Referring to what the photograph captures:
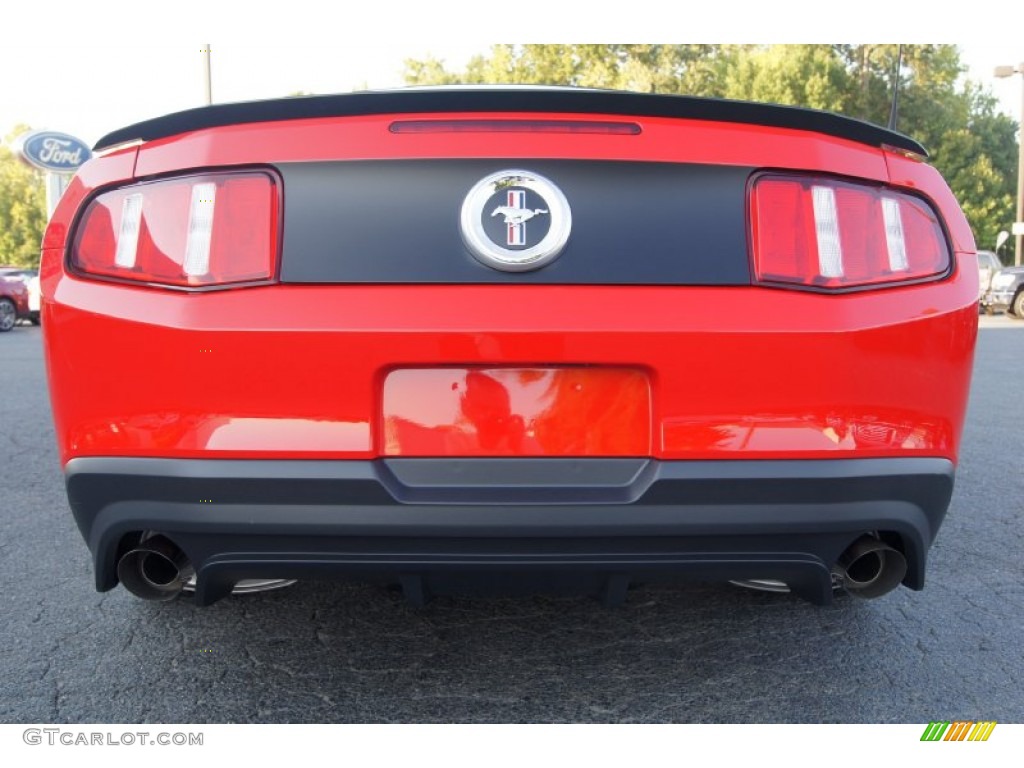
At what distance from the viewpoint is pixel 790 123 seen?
1.70 meters

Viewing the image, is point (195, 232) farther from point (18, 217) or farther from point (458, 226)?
point (18, 217)

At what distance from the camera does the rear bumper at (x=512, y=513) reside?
1.58m

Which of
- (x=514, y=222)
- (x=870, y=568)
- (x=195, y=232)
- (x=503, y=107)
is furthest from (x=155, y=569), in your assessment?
(x=870, y=568)

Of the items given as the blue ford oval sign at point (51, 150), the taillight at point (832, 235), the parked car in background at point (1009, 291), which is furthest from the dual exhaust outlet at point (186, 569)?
the blue ford oval sign at point (51, 150)

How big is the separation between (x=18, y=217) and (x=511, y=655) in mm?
68212

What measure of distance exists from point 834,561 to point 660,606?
100 cm

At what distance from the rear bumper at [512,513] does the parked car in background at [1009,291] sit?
21.5 m

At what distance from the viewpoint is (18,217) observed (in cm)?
5950

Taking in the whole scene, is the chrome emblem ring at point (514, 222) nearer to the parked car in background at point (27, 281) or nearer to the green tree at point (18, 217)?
→ the parked car in background at point (27, 281)

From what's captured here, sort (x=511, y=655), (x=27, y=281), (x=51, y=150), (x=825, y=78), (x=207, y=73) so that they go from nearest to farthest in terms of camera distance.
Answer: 1. (x=511, y=655)
2. (x=27, y=281)
3. (x=207, y=73)
4. (x=51, y=150)
5. (x=825, y=78)

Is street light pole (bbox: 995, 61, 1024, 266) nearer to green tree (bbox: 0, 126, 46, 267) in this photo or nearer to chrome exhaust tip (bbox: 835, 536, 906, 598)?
chrome exhaust tip (bbox: 835, 536, 906, 598)

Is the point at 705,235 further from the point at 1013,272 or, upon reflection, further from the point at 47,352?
the point at 1013,272

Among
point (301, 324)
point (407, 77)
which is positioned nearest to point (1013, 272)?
point (301, 324)

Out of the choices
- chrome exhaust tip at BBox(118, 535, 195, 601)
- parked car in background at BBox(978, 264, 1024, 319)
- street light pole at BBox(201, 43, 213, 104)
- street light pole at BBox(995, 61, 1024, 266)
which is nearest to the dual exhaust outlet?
chrome exhaust tip at BBox(118, 535, 195, 601)
